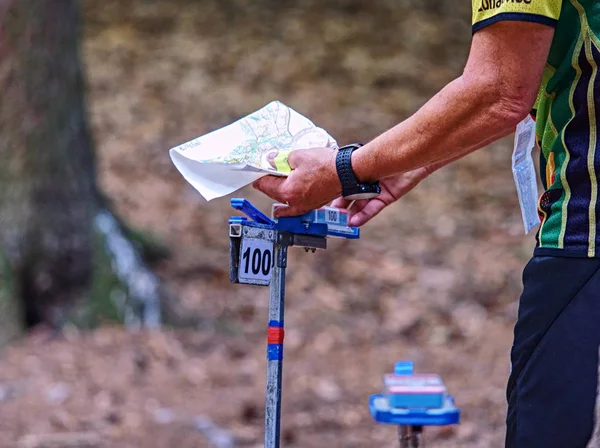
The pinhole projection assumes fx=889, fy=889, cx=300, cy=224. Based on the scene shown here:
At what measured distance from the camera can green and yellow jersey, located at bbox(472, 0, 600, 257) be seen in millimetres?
1784

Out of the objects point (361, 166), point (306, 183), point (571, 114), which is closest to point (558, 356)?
point (571, 114)

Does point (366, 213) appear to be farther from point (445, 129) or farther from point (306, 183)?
point (445, 129)

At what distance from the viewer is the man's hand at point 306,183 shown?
2152mm

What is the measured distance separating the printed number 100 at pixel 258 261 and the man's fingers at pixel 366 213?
0.98 feet

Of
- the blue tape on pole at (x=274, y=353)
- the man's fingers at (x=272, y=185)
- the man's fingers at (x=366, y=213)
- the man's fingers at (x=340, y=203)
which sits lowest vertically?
the blue tape on pole at (x=274, y=353)

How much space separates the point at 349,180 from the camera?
2113 mm

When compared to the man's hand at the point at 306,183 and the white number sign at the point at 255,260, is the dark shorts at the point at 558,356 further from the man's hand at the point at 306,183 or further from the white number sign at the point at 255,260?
the white number sign at the point at 255,260

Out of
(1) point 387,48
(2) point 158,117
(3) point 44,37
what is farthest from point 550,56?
(1) point 387,48

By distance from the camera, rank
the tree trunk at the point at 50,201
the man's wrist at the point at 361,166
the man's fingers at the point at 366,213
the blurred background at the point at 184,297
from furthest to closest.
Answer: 1. the tree trunk at the point at 50,201
2. the blurred background at the point at 184,297
3. the man's fingers at the point at 366,213
4. the man's wrist at the point at 361,166

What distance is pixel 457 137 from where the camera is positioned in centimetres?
194

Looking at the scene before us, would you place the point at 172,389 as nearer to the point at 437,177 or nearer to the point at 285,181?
the point at 285,181

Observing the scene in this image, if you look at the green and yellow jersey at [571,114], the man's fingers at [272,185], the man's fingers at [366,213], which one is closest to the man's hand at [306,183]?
the man's fingers at [272,185]

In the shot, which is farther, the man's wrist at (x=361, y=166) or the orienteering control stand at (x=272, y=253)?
the orienteering control stand at (x=272, y=253)

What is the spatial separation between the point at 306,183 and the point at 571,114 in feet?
2.15
